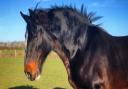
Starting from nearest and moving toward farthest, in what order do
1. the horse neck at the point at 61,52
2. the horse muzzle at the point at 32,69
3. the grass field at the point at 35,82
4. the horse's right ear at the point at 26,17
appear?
1. the horse muzzle at the point at 32,69
2. the horse's right ear at the point at 26,17
3. the horse neck at the point at 61,52
4. the grass field at the point at 35,82

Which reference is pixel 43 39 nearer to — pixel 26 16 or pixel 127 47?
pixel 26 16

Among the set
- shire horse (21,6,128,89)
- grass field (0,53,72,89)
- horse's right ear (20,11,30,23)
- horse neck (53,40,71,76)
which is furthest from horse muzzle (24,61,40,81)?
grass field (0,53,72,89)

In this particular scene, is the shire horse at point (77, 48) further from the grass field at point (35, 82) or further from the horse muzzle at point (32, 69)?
the grass field at point (35, 82)

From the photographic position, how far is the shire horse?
508 cm

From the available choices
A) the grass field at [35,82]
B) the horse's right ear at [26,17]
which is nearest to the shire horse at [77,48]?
the horse's right ear at [26,17]

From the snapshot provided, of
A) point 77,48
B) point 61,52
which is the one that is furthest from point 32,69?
point 77,48

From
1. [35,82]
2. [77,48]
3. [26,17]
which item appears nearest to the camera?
[26,17]

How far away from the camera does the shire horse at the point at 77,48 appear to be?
5082 mm

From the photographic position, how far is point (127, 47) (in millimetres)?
5469

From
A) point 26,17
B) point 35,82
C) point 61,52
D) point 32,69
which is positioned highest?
point 26,17

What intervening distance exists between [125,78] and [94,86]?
2.29 feet

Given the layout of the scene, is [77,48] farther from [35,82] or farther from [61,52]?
[35,82]

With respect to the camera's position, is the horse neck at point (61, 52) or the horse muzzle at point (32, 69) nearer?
the horse muzzle at point (32, 69)

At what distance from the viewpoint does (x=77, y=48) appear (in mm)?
5344
